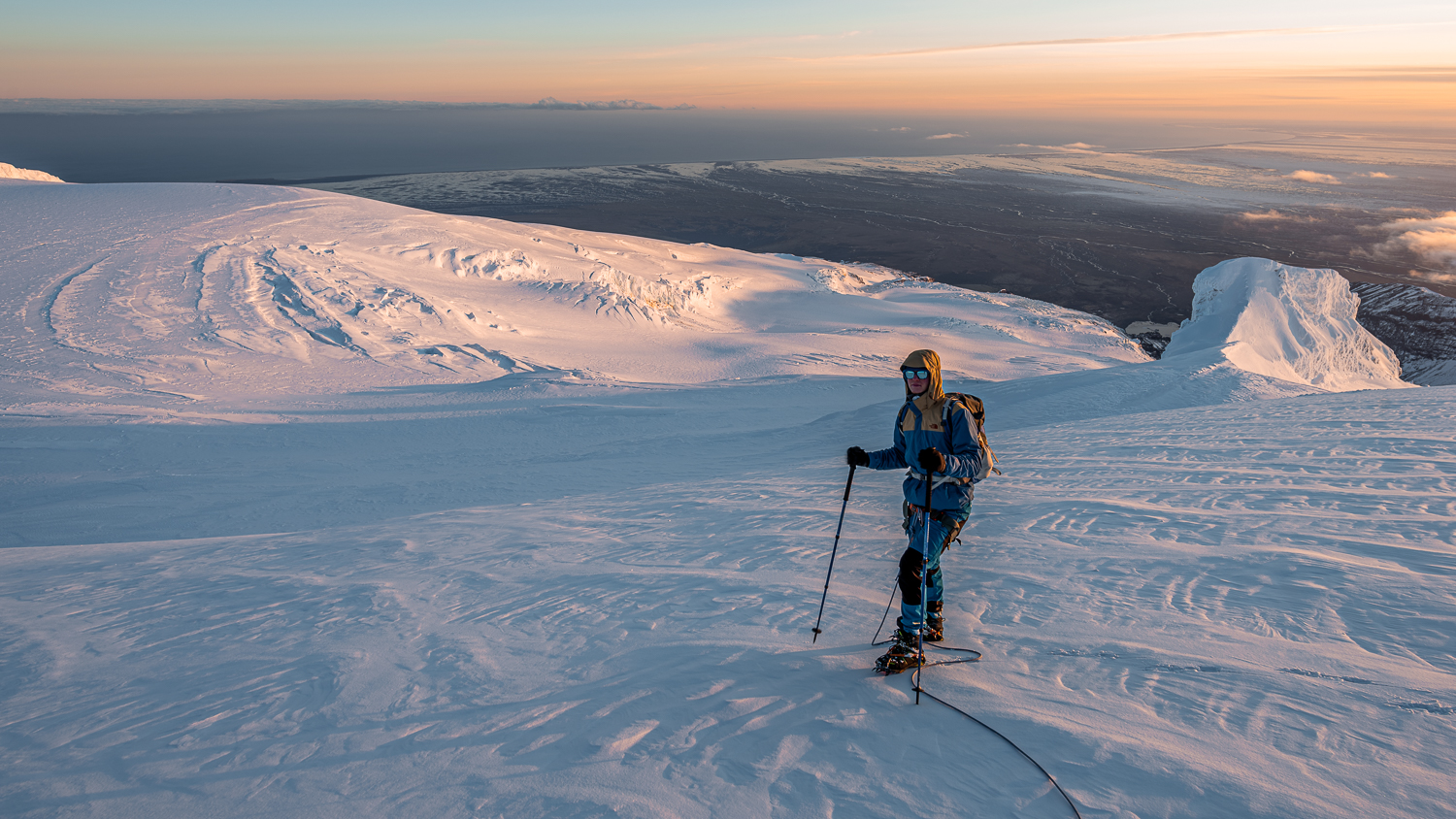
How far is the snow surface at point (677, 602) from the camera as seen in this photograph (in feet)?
10.8

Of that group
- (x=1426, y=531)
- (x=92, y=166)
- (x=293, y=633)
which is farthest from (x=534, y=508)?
(x=92, y=166)

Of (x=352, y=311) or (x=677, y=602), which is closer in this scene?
(x=677, y=602)

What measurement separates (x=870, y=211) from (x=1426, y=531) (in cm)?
11568

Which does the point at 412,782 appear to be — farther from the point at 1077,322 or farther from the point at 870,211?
the point at 870,211

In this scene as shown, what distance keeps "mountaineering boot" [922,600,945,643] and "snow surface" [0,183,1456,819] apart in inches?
10.8

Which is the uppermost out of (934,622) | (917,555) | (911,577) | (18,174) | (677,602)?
(18,174)

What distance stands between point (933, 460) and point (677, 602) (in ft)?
7.82

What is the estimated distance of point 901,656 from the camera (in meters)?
4.09

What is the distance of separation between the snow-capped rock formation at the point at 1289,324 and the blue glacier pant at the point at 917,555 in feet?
85.6

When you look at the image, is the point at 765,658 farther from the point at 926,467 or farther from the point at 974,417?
the point at 974,417

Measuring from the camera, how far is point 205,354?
15.5m

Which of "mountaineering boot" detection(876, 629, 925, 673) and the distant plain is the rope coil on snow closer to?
"mountaineering boot" detection(876, 629, 925, 673)

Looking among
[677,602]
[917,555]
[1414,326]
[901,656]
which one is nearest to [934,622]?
[901,656]

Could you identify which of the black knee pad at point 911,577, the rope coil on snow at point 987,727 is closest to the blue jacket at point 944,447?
the black knee pad at point 911,577
